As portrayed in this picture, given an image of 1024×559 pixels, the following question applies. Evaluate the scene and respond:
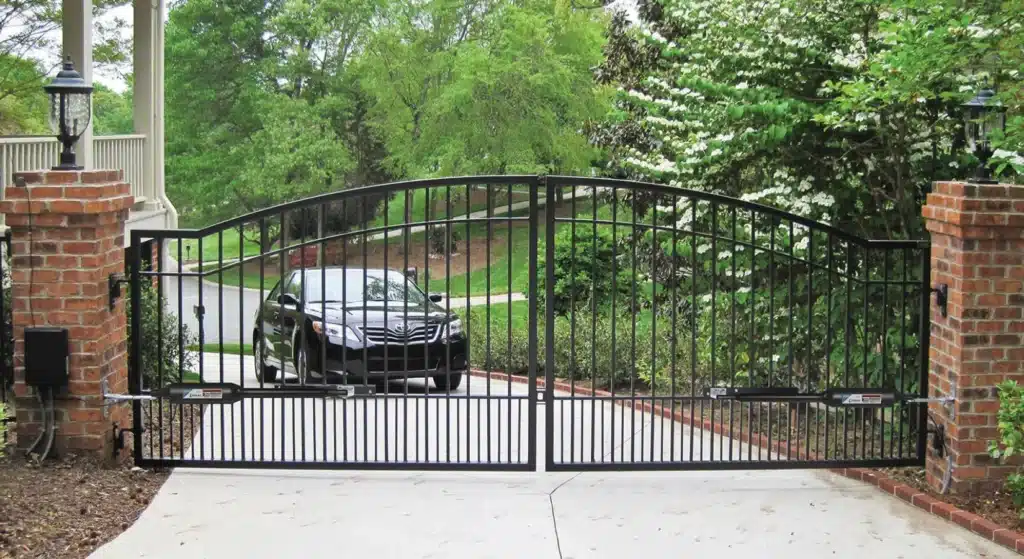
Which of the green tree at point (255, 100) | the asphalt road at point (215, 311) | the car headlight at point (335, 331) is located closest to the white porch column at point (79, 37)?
the car headlight at point (335, 331)

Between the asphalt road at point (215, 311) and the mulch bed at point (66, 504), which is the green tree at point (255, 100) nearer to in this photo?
the asphalt road at point (215, 311)

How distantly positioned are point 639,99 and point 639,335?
2999 millimetres

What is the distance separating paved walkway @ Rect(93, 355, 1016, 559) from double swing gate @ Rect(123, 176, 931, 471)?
6.3 inches

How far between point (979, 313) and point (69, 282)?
534 cm

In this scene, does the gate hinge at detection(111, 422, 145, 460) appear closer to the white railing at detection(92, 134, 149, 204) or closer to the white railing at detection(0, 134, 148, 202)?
the white railing at detection(0, 134, 148, 202)

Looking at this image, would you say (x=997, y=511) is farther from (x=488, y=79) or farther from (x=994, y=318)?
(x=488, y=79)

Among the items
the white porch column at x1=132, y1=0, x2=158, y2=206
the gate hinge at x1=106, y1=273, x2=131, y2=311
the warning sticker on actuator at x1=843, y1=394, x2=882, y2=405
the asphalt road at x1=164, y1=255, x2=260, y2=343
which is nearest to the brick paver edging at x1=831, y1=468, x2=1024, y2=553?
the warning sticker on actuator at x1=843, y1=394, x2=882, y2=405

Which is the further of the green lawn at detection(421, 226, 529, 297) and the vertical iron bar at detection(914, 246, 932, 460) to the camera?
the green lawn at detection(421, 226, 529, 297)

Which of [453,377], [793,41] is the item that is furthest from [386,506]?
[453,377]

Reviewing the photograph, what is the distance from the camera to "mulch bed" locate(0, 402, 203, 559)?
540 centimetres

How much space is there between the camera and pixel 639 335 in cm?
1249

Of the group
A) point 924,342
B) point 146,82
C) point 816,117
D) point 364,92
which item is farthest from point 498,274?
point 924,342

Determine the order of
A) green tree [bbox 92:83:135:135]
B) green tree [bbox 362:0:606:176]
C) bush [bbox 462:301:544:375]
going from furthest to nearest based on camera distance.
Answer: green tree [bbox 92:83:135:135]
green tree [bbox 362:0:606:176]
bush [bbox 462:301:544:375]

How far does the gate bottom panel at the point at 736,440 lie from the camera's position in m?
6.91
